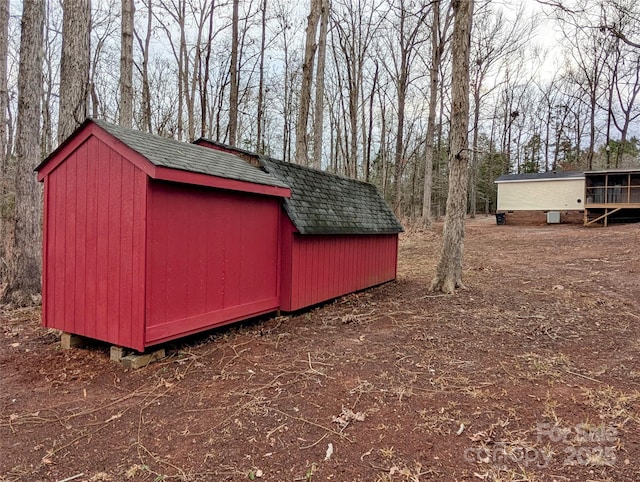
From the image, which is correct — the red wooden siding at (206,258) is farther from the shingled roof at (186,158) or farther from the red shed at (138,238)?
the shingled roof at (186,158)

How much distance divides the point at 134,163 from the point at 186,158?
0.73 m

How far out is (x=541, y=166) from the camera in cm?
3234

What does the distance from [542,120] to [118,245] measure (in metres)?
33.7

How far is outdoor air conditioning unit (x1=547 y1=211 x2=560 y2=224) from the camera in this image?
72.5 feet

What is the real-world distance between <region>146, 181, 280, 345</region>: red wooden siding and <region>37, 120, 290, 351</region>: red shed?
1 centimetres

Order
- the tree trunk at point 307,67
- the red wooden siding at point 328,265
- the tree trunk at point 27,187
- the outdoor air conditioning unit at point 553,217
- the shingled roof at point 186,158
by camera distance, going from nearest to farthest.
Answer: the shingled roof at point 186,158
the red wooden siding at point 328,265
the tree trunk at point 27,187
the tree trunk at point 307,67
the outdoor air conditioning unit at point 553,217

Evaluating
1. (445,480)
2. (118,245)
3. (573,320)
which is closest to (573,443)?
(445,480)

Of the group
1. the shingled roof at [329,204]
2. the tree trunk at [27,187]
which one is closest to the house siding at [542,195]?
the shingled roof at [329,204]

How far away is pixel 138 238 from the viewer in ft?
12.0

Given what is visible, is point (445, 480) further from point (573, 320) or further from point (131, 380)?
point (573, 320)

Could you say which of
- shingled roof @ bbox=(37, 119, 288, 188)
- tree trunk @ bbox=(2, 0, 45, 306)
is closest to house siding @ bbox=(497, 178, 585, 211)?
shingled roof @ bbox=(37, 119, 288, 188)

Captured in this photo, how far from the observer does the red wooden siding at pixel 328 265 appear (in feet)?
18.0

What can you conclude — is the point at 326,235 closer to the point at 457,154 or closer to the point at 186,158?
the point at 186,158

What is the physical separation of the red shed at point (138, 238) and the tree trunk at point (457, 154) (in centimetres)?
383
